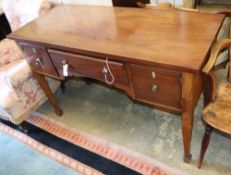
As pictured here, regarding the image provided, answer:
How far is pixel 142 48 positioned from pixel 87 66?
34 cm

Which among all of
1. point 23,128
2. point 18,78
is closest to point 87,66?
point 18,78

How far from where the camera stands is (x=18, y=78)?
1.66 meters

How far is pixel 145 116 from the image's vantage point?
5.80ft

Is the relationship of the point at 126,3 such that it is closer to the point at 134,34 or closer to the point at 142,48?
the point at 134,34

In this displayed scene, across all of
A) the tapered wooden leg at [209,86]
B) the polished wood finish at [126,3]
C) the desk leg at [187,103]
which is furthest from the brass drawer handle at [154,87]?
the polished wood finish at [126,3]

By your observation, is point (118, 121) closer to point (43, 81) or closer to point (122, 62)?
point (43, 81)

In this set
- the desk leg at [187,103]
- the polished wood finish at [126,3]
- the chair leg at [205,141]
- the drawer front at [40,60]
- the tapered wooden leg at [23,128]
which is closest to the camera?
the desk leg at [187,103]

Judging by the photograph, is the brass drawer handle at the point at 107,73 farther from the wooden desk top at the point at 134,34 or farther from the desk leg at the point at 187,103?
the desk leg at the point at 187,103

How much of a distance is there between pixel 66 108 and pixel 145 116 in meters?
0.71

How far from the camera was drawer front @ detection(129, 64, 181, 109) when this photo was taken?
1.03 meters

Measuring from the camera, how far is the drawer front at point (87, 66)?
117 centimetres

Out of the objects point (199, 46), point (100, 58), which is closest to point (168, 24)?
point (199, 46)

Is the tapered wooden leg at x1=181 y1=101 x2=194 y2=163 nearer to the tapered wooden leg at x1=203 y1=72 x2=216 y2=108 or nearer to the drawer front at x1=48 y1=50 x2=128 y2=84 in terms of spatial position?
the tapered wooden leg at x1=203 y1=72 x2=216 y2=108

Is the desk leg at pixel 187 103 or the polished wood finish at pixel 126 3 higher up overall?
the polished wood finish at pixel 126 3
